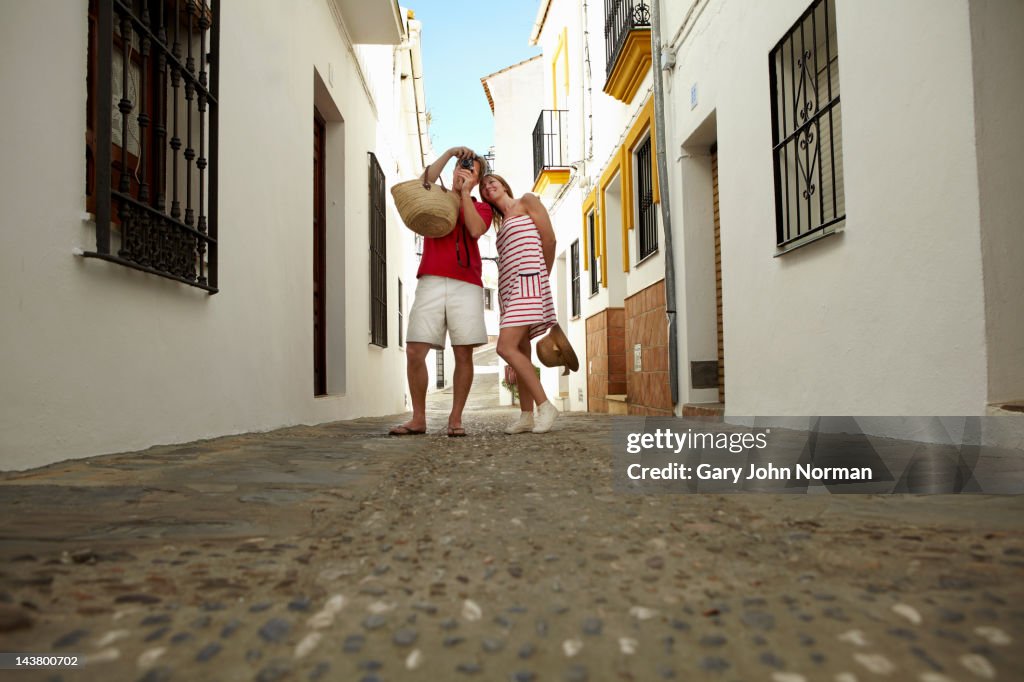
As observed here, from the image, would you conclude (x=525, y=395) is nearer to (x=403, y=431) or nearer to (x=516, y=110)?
(x=403, y=431)

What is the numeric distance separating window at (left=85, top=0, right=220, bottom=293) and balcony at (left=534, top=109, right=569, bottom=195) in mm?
8423

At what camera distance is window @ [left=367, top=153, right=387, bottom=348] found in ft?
27.1

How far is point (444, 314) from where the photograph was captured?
4164 mm

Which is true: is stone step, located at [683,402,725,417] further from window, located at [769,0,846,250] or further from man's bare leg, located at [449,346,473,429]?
man's bare leg, located at [449,346,473,429]

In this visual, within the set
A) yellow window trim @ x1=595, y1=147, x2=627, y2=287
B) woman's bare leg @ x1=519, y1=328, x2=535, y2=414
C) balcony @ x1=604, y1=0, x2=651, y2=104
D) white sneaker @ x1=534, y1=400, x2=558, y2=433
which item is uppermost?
balcony @ x1=604, y1=0, x2=651, y2=104

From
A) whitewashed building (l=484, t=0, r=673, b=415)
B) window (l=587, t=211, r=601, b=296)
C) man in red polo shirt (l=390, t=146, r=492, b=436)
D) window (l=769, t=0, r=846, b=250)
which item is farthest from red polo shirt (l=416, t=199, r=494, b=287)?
window (l=587, t=211, r=601, b=296)

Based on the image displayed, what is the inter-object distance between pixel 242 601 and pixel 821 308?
3158mm

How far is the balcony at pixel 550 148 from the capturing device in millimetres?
11680

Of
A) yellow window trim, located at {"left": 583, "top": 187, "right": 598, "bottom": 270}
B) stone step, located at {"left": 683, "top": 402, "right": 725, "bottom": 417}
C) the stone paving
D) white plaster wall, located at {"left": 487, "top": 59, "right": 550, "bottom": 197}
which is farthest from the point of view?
white plaster wall, located at {"left": 487, "top": 59, "right": 550, "bottom": 197}

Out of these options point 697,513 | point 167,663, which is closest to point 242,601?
point 167,663

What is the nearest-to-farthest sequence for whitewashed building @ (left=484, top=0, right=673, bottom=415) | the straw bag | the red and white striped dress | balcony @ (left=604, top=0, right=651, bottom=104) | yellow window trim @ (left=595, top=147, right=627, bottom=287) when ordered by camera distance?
1. the straw bag
2. the red and white striped dress
3. balcony @ (left=604, top=0, right=651, bottom=104)
4. whitewashed building @ (left=484, top=0, right=673, bottom=415)
5. yellow window trim @ (left=595, top=147, right=627, bottom=287)

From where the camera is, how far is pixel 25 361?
2070 millimetres

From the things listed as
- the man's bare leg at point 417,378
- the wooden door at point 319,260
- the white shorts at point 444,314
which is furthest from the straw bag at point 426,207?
the wooden door at point 319,260

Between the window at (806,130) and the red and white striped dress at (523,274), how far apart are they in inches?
52.4
